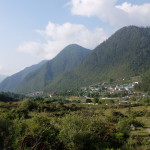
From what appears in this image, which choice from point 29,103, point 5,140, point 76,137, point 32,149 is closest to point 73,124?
point 76,137

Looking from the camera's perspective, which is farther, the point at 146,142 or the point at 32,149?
the point at 146,142

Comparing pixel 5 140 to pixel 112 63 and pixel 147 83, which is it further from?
pixel 112 63

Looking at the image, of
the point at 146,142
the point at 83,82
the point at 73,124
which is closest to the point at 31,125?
the point at 73,124

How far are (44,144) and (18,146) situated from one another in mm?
1195

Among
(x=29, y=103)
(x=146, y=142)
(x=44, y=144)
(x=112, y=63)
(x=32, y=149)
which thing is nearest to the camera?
(x=32, y=149)

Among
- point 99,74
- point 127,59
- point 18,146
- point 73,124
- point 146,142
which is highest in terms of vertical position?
point 127,59

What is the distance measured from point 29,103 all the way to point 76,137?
20.0 meters

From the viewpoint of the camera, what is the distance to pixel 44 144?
9758 mm

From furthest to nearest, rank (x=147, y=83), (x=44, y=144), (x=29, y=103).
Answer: (x=147, y=83)
(x=29, y=103)
(x=44, y=144)

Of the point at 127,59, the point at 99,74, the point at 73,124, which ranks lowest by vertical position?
the point at 73,124

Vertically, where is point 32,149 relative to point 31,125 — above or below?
below

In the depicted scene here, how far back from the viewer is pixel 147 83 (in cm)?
10819

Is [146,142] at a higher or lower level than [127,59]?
lower

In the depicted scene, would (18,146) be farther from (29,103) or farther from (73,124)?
(29,103)
